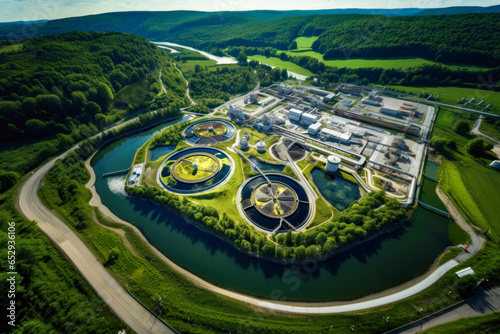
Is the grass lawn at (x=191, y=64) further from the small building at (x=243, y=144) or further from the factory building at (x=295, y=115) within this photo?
the small building at (x=243, y=144)

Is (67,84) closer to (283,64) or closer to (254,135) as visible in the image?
(254,135)

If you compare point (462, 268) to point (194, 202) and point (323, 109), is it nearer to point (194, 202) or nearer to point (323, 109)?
point (194, 202)

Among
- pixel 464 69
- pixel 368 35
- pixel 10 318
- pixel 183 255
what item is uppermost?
pixel 368 35

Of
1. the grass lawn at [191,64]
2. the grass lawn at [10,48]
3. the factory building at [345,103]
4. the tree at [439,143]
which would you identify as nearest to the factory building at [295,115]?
the factory building at [345,103]

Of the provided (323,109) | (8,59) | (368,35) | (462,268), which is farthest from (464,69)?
(8,59)

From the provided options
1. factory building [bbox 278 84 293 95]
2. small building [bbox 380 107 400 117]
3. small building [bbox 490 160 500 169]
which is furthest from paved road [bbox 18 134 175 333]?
small building [bbox 380 107 400 117]

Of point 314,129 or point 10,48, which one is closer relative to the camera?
point 314,129

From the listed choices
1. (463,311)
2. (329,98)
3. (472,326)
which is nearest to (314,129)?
(329,98)

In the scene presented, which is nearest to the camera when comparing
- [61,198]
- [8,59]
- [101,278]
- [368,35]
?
[101,278]

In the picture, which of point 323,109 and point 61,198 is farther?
point 323,109
